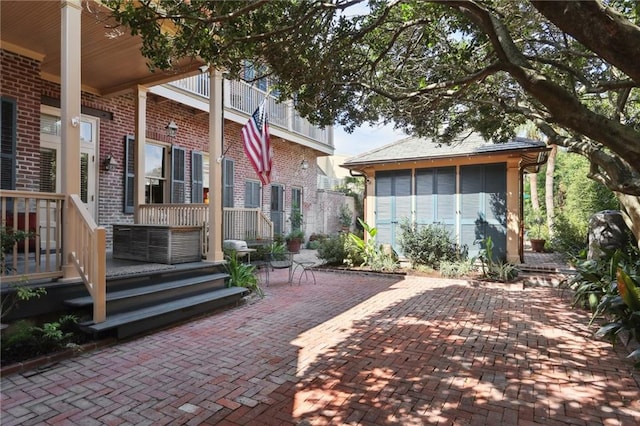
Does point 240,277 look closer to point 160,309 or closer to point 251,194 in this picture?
point 160,309

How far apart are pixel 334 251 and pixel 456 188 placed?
400cm

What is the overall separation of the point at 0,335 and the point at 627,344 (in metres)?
6.75

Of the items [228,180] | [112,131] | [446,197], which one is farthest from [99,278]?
[446,197]

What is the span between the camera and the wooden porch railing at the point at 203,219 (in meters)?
7.04

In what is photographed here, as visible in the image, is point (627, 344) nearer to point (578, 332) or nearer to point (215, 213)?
point (578, 332)

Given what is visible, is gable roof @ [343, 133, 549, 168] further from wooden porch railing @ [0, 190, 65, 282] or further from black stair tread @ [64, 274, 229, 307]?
wooden porch railing @ [0, 190, 65, 282]

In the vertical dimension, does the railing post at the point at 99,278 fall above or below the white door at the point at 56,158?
below

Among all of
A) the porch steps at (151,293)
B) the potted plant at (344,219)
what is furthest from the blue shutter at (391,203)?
the potted plant at (344,219)

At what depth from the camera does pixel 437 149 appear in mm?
10867

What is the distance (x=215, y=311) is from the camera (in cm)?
579

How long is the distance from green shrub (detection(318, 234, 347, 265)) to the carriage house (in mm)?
1486

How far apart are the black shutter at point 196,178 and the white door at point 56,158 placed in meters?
2.84

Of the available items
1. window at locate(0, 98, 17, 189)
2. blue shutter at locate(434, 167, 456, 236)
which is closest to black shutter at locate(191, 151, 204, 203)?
window at locate(0, 98, 17, 189)

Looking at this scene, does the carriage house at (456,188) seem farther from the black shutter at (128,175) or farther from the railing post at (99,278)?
the railing post at (99,278)
